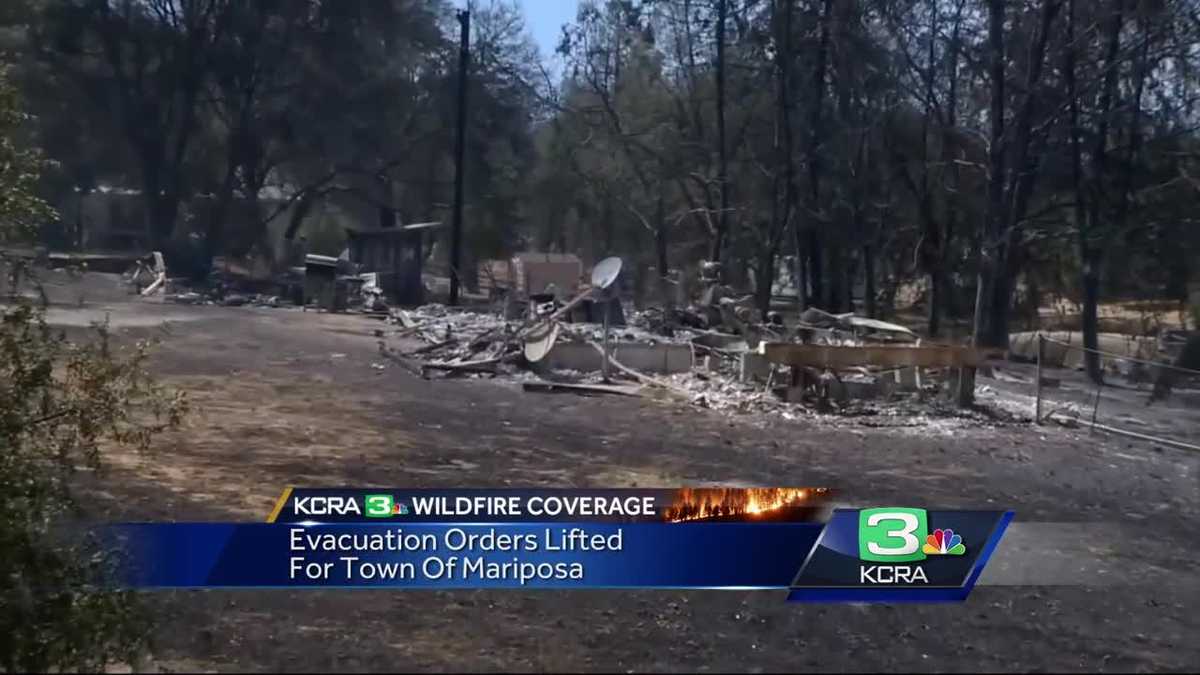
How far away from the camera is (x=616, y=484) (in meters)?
12.4

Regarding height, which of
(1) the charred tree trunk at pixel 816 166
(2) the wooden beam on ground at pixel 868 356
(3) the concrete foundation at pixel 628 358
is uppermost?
(1) the charred tree trunk at pixel 816 166

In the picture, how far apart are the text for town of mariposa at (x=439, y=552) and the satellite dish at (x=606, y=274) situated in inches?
640

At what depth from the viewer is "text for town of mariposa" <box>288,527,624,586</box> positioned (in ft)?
22.7

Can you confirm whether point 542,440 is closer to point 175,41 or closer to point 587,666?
point 587,666

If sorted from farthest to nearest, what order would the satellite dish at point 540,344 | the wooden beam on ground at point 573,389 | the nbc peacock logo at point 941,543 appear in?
the satellite dish at point 540,344 → the wooden beam on ground at point 573,389 → the nbc peacock logo at point 941,543

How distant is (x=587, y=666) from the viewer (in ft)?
20.9

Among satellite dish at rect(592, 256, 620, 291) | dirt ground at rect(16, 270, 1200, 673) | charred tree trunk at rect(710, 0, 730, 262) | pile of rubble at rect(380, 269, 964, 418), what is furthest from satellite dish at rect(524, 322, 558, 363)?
charred tree trunk at rect(710, 0, 730, 262)

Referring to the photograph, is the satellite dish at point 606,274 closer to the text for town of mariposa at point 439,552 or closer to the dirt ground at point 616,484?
the dirt ground at point 616,484

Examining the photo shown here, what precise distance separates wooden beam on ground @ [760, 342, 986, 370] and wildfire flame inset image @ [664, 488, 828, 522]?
6.88m

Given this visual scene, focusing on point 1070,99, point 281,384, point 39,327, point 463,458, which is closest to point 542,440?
point 463,458

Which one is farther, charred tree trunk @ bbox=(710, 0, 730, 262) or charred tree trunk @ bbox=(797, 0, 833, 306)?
charred tree trunk @ bbox=(710, 0, 730, 262)

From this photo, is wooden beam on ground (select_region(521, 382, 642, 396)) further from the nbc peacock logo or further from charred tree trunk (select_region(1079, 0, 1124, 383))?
the nbc peacock logo

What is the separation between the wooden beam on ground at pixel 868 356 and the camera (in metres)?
19.1

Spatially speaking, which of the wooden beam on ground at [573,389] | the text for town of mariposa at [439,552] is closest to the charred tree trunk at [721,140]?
the wooden beam on ground at [573,389]
